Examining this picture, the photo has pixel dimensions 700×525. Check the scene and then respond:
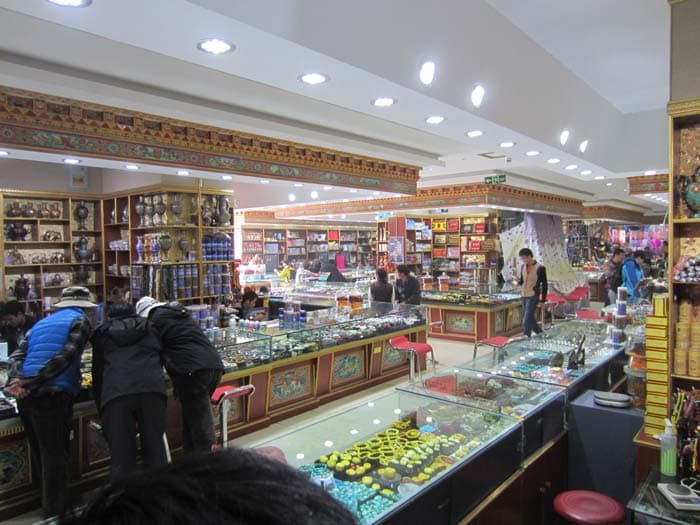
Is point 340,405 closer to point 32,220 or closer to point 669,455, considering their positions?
→ point 669,455

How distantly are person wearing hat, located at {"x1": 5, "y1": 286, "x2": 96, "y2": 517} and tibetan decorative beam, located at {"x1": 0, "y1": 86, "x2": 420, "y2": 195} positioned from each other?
1.69 metres

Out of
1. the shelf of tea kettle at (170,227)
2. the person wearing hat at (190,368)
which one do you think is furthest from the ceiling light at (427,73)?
the shelf of tea kettle at (170,227)

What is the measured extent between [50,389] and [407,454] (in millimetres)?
2457

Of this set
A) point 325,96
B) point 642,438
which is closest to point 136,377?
point 325,96

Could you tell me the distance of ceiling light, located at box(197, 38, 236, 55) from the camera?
86.6 inches

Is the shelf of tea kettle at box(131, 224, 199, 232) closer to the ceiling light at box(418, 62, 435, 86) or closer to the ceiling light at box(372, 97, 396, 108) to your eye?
the ceiling light at box(372, 97, 396, 108)

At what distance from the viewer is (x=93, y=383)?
356 cm

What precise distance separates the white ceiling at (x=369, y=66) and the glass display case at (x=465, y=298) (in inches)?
148

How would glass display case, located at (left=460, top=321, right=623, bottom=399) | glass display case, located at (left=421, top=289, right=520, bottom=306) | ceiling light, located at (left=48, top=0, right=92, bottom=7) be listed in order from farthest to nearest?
glass display case, located at (left=421, top=289, right=520, bottom=306) < glass display case, located at (left=460, top=321, right=623, bottom=399) < ceiling light, located at (left=48, top=0, right=92, bottom=7)

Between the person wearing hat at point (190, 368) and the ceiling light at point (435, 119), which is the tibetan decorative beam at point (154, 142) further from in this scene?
the ceiling light at point (435, 119)

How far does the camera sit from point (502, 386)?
3771mm

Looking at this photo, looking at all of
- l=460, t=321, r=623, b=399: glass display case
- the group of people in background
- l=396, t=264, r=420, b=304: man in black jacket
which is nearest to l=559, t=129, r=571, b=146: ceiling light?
l=460, t=321, r=623, b=399: glass display case

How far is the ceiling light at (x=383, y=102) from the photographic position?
3.05m

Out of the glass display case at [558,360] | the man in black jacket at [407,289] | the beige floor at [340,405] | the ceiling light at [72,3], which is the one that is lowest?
the beige floor at [340,405]
